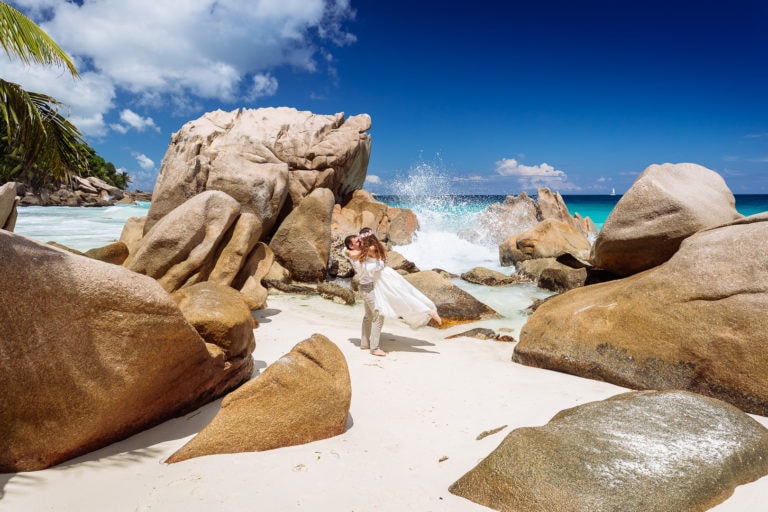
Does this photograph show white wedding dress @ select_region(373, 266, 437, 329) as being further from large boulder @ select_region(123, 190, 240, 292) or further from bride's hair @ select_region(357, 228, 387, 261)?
large boulder @ select_region(123, 190, 240, 292)

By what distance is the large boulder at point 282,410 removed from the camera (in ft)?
11.1

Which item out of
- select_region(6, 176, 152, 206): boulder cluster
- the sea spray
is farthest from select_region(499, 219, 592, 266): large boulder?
select_region(6, 176, 152, 206): boulder cluster

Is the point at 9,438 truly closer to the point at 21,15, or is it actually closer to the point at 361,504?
the point at 361,504

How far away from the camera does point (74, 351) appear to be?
318cm

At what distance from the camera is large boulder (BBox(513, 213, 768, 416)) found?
431 cm

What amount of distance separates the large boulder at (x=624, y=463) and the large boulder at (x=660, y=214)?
3373 millimetres

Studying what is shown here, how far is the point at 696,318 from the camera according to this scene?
4.64m

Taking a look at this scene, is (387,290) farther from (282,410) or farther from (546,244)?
(546,244)

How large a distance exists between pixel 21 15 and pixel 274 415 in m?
4.73

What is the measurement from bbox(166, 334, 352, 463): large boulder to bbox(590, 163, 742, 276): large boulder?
4.67m

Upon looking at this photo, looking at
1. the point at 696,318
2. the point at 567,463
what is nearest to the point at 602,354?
the point at 696,318

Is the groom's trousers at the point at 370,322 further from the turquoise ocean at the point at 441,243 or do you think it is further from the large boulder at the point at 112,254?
the large boulder at the point at 112,254

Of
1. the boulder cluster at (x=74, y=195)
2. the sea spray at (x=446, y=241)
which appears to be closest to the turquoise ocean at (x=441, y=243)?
the sea spray at (x=446, y=241)

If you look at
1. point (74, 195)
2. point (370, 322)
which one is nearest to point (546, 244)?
point (370, 322)
